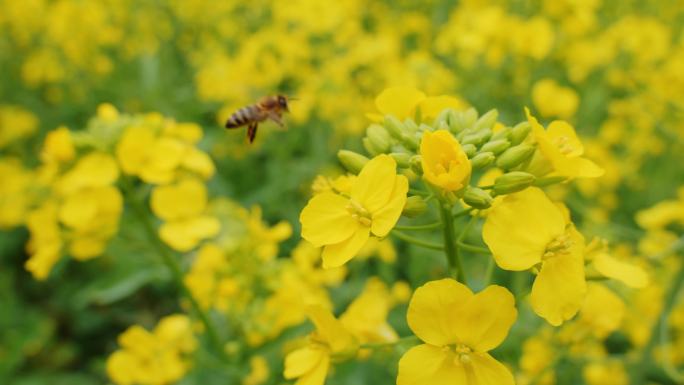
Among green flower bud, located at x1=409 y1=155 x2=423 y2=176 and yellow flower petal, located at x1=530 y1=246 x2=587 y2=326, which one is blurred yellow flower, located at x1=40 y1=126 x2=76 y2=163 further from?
yellow flower petal, located at x1=530 y1=246 x2=587 y2=326

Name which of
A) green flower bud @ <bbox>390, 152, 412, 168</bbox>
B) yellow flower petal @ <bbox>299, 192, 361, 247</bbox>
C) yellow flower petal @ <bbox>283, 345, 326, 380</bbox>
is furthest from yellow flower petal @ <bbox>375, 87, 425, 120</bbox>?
yellow flower petal @ <bbox>283, 345, 326, 380</bbox>

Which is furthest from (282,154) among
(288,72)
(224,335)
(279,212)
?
(224,335)

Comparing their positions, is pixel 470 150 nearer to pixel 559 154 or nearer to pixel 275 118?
pixel 559 154

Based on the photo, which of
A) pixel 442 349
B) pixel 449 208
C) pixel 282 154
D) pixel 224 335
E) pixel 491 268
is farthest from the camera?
pixel 282 154

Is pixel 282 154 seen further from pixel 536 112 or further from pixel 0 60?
pixel 0 60

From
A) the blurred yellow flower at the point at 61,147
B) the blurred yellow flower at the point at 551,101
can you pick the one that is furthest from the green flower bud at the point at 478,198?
the blurred yellow flower at the point at 551,101

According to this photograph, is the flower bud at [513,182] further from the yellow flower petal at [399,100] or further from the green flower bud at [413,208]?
the yellow flower petal at [399,100]

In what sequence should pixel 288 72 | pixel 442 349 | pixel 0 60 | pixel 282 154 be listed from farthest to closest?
pixel 0 60 < pixel 288 72 < pixel 282 154 < pixel 442 349

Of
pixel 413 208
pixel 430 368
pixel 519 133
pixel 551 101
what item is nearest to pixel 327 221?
pixel 413 208
